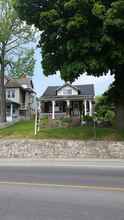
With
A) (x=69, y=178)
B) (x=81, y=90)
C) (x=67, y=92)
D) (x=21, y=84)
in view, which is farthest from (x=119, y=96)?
(x=21, y=84)

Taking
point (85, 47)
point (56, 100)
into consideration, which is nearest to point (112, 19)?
point (85, 47)

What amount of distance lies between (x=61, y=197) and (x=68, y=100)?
45033 mm

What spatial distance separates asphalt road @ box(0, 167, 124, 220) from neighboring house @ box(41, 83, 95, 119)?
3876 centimetres

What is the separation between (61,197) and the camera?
991 cm

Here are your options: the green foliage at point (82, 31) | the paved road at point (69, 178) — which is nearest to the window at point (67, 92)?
the green foliage at point (82, 31)

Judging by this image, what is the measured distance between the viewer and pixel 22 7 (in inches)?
1085

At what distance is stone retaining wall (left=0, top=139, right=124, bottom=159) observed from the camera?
25.2 metres

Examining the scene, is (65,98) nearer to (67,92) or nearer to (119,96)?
(67,92)

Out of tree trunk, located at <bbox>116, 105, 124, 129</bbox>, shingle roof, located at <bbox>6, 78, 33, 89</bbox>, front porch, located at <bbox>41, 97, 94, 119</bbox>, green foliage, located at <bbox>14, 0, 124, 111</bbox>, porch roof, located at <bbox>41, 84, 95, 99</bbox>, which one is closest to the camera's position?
green foliage, located at <bbox>14, 0, 124, 111</bbox>

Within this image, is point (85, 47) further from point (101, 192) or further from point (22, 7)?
point (101, 192)

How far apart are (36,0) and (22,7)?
1.01 m

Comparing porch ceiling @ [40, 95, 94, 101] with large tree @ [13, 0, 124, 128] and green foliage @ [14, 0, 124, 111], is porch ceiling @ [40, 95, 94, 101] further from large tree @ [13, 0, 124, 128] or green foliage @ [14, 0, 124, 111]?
green foliage @ [14, 0, 124, 111]

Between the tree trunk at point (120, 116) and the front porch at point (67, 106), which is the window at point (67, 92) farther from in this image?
the tree trunk at point (120, 116)

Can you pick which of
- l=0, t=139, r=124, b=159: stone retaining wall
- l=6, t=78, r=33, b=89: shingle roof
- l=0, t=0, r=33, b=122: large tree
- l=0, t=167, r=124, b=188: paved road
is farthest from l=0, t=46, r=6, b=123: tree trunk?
l=0, t=167, r=124, b=188: paved road
